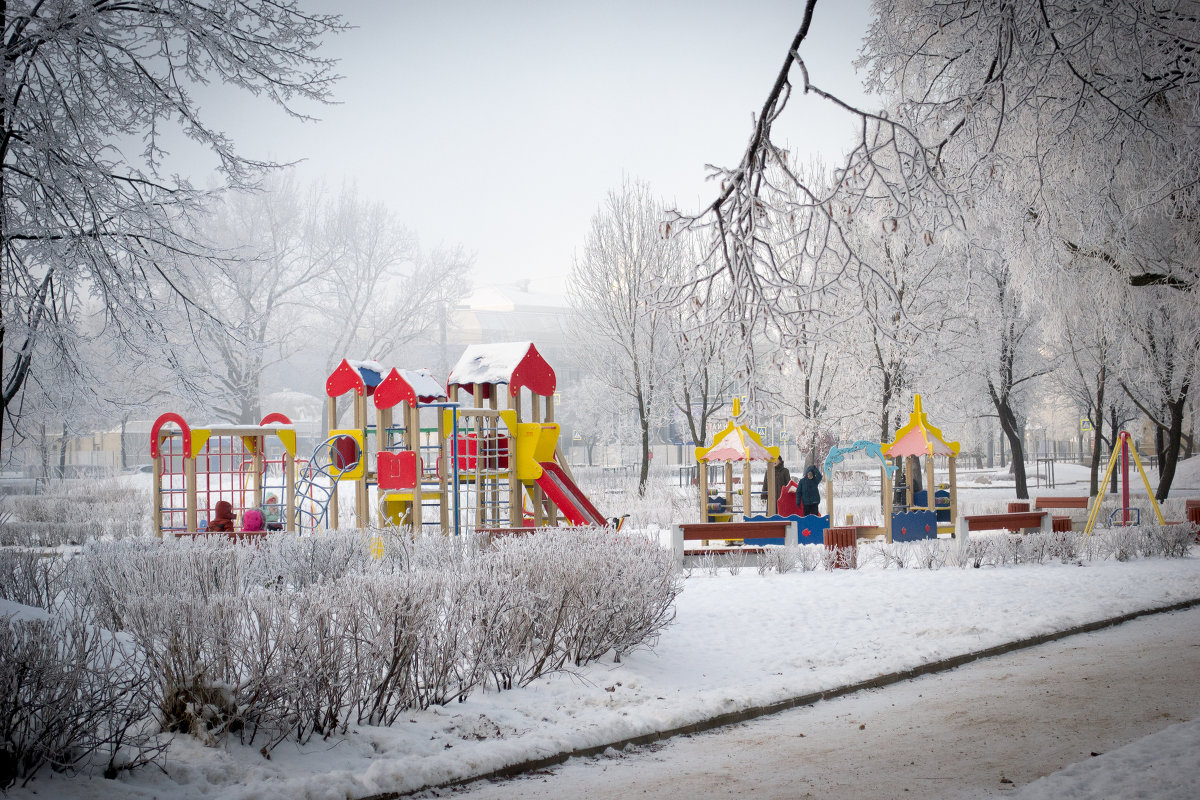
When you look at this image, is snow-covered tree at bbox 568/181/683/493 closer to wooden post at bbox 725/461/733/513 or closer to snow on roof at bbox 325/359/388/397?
wooden post at bbox 725/461/733/513

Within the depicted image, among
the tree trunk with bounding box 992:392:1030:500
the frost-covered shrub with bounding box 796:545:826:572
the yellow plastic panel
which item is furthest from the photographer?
the tree trunk with bounding box 992:392:1030:500

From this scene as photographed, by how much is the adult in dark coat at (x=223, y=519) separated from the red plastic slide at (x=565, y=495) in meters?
4.53

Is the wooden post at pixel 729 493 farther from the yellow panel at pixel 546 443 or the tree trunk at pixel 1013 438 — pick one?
the tree trunk at pixel 1013 438

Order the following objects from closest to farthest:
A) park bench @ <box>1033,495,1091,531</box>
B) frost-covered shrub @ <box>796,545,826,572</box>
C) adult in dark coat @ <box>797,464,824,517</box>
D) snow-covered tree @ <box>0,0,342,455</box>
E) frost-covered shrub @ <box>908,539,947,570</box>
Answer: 1. snow-covered tree @ <box>0,0,342,455</box>
2. frost-covered shrub @ <box>796,545,826,572</box>
3. frost-covered shrub @ <box>908,539,947,570</box>
4. adult in dark coat @ <box>797,464,824,517</box>
5. park bench @ <box>1033,495,1091,531</box>

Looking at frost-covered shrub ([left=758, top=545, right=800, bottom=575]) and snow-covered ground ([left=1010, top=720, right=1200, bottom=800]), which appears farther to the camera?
frost-covered shrub ([left=758, top=545, right=800, bottom=575])

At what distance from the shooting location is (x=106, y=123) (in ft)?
23.8

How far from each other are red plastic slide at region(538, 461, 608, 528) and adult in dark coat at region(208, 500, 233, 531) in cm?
453

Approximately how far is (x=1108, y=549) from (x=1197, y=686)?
21.7 feet

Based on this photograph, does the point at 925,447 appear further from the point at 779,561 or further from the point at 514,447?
the point at 514,447

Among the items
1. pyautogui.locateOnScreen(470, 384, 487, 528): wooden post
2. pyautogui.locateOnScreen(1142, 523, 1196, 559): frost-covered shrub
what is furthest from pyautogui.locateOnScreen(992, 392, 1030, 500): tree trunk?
pyautogui.locateOnScreen(470, 384, 487, 528): wooden post

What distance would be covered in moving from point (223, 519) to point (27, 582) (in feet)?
18.3

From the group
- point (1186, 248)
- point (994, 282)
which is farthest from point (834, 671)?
point (994, 282)

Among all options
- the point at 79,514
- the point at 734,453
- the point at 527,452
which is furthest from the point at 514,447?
the point at 79,514

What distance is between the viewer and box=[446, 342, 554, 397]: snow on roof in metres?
13.3
